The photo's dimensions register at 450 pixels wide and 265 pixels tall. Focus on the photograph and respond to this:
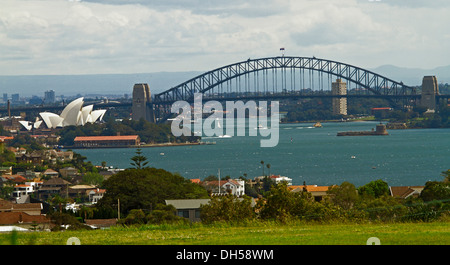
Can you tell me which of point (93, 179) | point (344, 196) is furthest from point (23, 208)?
point (93, 179)

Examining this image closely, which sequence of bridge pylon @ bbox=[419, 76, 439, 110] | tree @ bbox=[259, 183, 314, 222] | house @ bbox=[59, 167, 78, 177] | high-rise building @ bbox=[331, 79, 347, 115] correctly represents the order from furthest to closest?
1. high-rise building @ bbox=[331, 79, 347, 115]
2. bridge pylon @ bbox=[419, 76, 439, 110]
3. house @ bbox=[59, 167, 78, 177]
4. tree @ bbox=[259, 183, 314, 222]

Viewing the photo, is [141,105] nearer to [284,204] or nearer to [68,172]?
[68,172]

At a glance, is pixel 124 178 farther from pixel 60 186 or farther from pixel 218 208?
pixel 60 186

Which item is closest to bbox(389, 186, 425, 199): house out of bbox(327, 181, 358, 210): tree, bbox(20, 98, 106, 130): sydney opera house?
bbox(327, 181, 358, 210): tree

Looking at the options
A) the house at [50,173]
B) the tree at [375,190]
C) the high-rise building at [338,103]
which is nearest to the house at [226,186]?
the tree at [375,190]

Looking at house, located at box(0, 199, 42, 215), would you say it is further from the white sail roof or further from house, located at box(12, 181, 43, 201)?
the white sail roof

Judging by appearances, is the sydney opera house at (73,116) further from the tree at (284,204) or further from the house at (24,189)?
the tree at (284,204)

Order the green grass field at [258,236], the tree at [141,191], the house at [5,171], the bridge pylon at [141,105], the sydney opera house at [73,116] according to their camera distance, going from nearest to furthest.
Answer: the green grass field at [258,236]
the tree at [141,191]
the house at [5,171]
the sydney opera house at [73,116]
the bridge pylon at [141,105]
